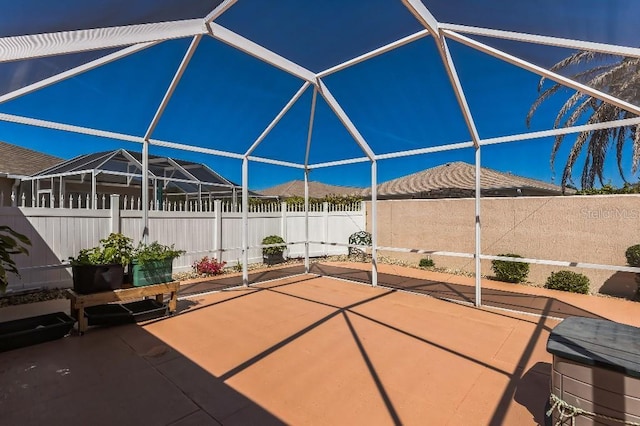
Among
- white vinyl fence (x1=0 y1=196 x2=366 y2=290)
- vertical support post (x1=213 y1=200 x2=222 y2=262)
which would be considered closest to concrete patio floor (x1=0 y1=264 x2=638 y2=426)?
white vinyl fence (x1=0 y1=196 x2=366 y2=290)

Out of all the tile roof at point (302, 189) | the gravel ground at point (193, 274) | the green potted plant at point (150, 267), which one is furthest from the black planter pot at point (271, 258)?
the tile roof at point (302, 189)

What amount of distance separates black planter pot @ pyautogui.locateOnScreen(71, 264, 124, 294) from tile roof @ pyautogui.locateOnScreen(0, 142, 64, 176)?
737 centimetres

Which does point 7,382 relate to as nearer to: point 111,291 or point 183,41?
point 111,291

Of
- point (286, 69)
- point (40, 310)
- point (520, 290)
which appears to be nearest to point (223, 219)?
point (40, 310)

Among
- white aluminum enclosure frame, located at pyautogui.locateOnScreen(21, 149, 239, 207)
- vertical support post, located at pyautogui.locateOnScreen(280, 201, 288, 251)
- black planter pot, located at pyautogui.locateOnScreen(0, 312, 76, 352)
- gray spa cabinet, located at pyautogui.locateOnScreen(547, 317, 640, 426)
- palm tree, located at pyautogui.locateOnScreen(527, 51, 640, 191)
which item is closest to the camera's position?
gray spa cabinet, located at pyautogui.locateOnScreen(547, 317, 640, 426)

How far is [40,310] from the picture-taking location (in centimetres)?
421

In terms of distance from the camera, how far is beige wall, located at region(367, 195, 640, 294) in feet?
18.3

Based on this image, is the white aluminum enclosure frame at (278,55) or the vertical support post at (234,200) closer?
the white aluminum enclosure frame at (278,55)

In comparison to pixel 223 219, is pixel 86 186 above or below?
above

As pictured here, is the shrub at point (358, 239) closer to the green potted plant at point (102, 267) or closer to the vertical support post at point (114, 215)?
the vertical support post at point (114, 215)

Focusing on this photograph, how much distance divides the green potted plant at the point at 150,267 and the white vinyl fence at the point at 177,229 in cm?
97

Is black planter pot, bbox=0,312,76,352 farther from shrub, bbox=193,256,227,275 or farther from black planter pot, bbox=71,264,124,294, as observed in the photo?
shrub, bbox=193,256,227,275

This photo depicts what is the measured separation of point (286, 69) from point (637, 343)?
4.25m

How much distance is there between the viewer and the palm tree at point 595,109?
271 cm
